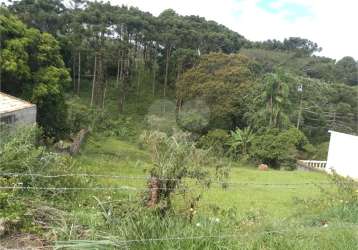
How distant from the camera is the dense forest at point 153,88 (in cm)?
1659

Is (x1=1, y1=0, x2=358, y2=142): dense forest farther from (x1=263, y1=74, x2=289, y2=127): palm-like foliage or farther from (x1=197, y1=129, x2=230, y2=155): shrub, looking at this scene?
(x1=197, y1=129, x2=230, y2=155): shrub

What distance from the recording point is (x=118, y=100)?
110 feet

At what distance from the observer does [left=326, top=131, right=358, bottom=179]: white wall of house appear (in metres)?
19.9

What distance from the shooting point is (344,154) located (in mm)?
20453

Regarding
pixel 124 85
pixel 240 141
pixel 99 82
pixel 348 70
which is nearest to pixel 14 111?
pixel 240 141

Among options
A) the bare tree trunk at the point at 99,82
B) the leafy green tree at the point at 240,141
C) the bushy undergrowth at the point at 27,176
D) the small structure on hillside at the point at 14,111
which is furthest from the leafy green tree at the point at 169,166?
the bare tree trunk at the point at 99,82

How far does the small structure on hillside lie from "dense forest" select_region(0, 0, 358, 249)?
0.91m

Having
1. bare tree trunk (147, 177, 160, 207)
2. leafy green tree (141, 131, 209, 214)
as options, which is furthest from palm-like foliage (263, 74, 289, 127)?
bare tree trunk (147, 177, 160, 207)

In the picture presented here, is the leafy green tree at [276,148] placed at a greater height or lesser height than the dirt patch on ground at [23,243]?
lesser

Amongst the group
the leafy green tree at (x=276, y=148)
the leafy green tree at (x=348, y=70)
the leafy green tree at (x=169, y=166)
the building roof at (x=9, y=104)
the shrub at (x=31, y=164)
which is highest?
the leafy green tree at (x=348, y=70)

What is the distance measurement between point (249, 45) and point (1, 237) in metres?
39.9

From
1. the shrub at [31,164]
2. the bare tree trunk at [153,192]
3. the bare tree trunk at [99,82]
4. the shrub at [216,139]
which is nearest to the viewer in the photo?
the bare tree trunk at [153,192]

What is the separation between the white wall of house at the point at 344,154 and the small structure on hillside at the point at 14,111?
13440mm

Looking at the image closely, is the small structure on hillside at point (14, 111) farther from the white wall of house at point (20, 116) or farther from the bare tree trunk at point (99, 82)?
the bare tree trunk at point (99, 82)
